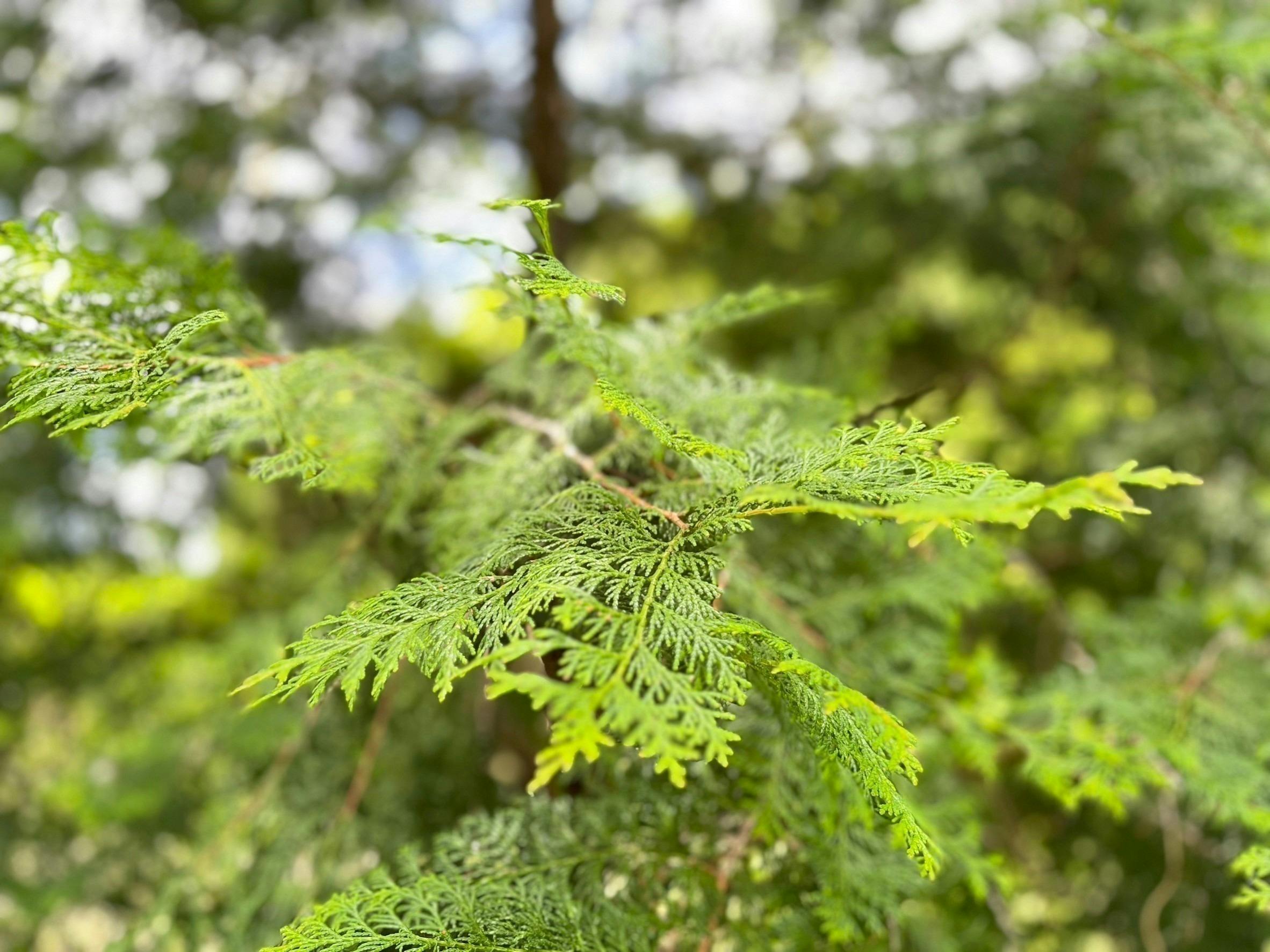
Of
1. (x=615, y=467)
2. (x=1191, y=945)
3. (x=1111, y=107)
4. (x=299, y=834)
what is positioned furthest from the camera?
(x=1111, y=107)

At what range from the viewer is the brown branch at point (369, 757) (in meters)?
1.40

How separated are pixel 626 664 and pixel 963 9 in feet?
8.85

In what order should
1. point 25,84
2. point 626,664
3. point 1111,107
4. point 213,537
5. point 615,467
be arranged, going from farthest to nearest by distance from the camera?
point 213,537 < point 25,84 < point 1111,107 < point 615,467 < point 626,664

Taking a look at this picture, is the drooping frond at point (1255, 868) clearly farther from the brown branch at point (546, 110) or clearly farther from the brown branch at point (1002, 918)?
the brown branch at point (546, 110)

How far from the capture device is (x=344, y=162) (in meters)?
3.20

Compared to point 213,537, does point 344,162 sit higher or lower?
higher

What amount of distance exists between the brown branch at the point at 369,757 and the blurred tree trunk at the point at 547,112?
1272 mm

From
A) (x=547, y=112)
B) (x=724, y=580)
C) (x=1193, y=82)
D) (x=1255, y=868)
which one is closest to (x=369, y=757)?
(x=724, y=580)

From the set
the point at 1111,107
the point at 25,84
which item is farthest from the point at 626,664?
the point at 25,84

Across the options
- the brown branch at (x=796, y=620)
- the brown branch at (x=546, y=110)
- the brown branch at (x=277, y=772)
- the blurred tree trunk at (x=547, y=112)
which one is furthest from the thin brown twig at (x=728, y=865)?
the brown branch at (x=546, y=110)

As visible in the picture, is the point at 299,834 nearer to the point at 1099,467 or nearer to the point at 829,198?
the point at 1099,467

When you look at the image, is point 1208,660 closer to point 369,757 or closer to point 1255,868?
point 1255,868

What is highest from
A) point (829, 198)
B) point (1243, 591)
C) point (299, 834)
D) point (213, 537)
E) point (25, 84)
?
point (25, 84)

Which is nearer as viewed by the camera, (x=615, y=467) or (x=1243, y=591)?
(x=615, y=467)
